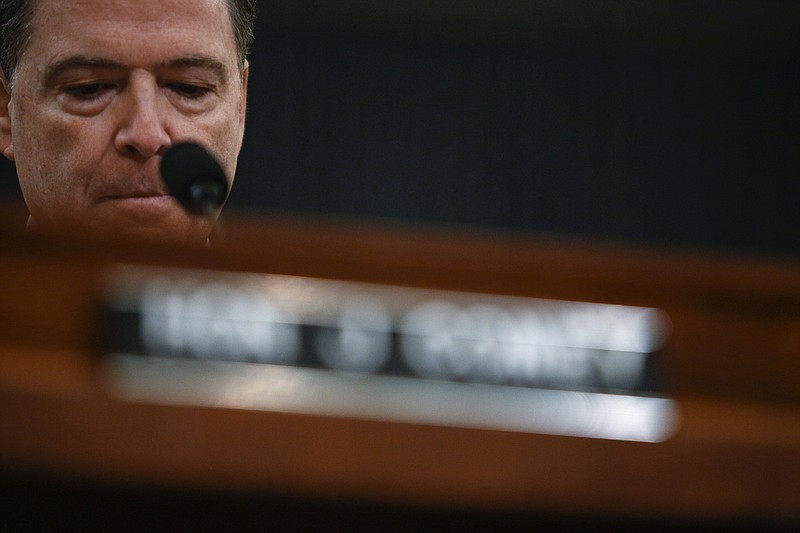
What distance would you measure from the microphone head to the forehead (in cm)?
33

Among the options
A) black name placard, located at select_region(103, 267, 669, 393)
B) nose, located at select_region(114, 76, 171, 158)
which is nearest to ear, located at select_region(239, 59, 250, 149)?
nose, located at select_region(114, 76, 171, 158)

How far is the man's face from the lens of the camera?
104 cm

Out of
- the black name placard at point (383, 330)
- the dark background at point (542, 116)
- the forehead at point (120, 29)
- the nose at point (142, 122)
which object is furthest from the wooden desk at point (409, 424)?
the dark background at point (542, 116)

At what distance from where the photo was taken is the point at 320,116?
136 inches

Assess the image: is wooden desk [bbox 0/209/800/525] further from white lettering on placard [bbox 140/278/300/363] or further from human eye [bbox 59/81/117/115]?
human eye [bbox 59/81/117/115]

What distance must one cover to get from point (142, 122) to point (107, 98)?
6 centimetres

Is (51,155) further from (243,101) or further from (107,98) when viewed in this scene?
(243,101)

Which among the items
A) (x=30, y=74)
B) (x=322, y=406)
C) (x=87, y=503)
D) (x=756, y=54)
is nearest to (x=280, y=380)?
(x=322, y=406)

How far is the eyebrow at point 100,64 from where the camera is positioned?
3.55 ft

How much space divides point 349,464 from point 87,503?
16 cm

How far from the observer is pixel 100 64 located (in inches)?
42.8

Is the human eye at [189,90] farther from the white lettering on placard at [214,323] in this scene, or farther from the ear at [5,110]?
the white lettering on placard at [214,323]

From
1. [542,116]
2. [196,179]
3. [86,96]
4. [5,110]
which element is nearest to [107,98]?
[86,96]

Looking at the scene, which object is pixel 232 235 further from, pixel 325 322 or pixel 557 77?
pixel 557 77
